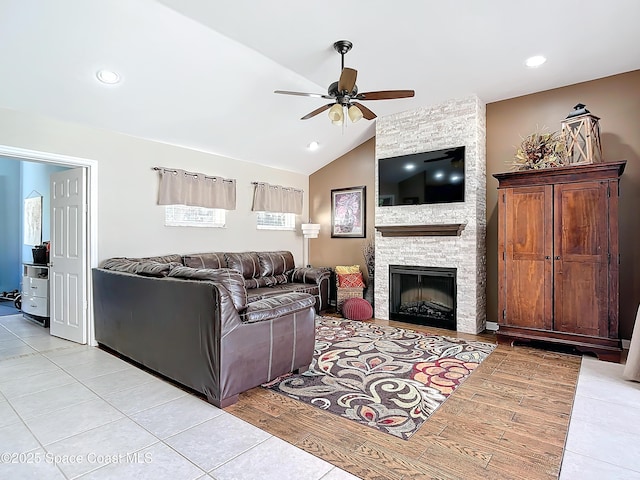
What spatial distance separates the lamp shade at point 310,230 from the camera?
6621 millimetres

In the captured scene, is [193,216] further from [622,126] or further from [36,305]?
[622,126]

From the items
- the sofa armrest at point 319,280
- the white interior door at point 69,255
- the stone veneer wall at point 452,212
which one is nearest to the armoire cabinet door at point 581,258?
the stone veneer wall at point 452,212

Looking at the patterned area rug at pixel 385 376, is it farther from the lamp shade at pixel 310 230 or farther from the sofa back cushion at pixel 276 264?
the lamp shade at pixel 310 230

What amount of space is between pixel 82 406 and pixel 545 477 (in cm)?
299

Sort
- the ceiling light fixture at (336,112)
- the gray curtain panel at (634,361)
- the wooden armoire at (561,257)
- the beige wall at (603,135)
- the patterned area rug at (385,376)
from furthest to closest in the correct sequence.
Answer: the beige wall at (603,135), the wooden armoire at (561,257), the ceiling light fixture at (336,112), the gray curtain panel at (634,361), the patterned area rug at (385,376)

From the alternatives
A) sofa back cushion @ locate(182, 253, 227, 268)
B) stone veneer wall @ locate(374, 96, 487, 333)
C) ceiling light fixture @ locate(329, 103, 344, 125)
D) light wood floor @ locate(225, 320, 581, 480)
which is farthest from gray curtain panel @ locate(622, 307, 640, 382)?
sofa back cushion @ locate(182, 253, 227, 268)

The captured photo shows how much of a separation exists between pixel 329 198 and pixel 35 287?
4831mm

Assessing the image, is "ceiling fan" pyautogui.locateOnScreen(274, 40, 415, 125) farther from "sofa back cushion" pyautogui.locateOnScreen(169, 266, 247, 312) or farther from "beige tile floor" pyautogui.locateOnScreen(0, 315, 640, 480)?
"beige tile floor" pyautogui.locateOnScreen(0, 315, 640, 480)

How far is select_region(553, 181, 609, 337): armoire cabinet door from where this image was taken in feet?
11.9

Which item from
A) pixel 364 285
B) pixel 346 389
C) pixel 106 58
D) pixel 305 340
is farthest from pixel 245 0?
pixel 364 285

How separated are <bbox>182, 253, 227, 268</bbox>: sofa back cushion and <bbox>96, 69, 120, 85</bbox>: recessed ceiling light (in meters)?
2.24

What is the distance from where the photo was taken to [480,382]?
308cm

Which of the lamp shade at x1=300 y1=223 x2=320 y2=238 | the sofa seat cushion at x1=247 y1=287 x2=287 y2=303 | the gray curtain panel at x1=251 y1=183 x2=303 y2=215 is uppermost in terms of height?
the gray curtain panel at x1=251 y1=183 x2=303 y2=215

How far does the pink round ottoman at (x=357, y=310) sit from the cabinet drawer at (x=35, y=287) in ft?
13.8
